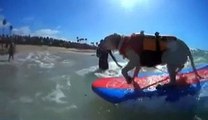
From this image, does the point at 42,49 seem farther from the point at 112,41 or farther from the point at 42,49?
the point at 112,41

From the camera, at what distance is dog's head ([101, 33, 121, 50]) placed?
3316mm

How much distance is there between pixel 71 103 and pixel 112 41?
1.02 meters

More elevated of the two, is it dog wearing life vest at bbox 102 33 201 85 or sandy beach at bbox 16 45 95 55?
dog wearing life vest at bbox 102 33 201 85

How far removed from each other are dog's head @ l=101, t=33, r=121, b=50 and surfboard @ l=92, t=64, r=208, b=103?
431 millimetres

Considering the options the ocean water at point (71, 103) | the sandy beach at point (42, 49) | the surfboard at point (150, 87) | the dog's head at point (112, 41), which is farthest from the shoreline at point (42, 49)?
the dog's head at point (112, 41)

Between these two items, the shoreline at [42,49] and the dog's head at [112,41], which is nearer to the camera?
the dog's head at [112,41]

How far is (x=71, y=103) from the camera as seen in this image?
406cm

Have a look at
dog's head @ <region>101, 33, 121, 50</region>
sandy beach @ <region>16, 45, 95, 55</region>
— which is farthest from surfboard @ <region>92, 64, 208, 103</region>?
sandy beach @ <region>16, 45, 95, 55</region>

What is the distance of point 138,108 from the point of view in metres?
3.38

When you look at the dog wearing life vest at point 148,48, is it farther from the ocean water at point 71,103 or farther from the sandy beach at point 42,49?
the sandy beach at point 42,49

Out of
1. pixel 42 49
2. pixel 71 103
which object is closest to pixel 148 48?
pixel 71 103

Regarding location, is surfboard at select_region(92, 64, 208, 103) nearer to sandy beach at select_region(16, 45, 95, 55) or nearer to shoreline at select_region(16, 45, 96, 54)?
sandy beach at select_region(16, 45, 95, 55)

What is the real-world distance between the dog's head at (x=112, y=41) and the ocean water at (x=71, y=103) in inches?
19.1

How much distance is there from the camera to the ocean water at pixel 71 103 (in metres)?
3.27
